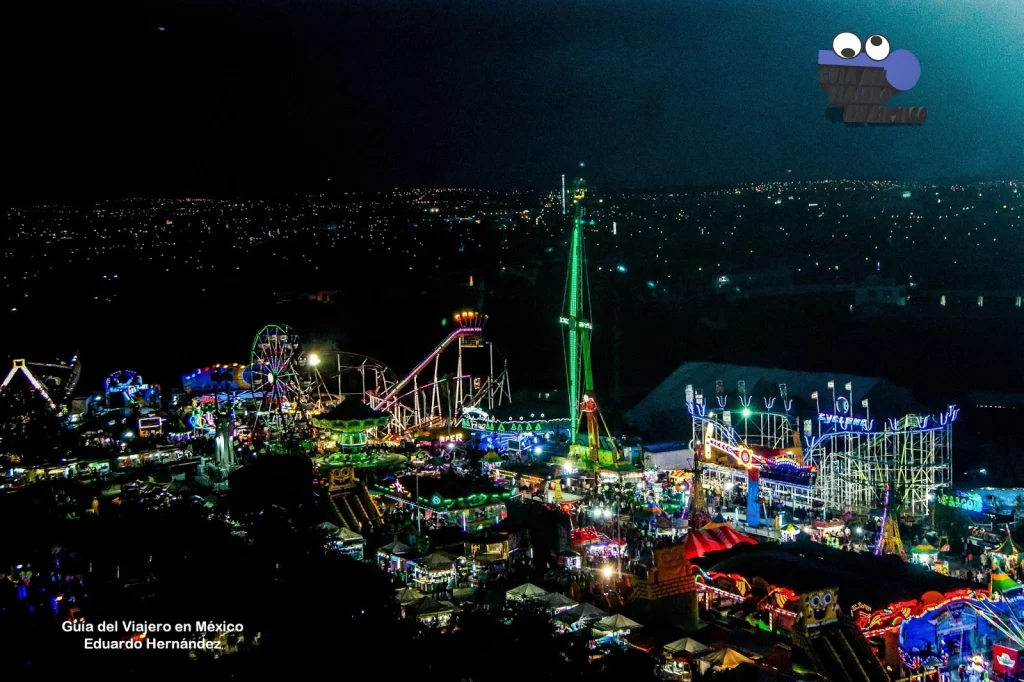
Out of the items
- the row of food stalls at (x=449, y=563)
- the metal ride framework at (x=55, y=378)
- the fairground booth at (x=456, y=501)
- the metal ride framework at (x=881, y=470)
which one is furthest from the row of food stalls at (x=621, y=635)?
the metal ride framework at (x=55, y=378)

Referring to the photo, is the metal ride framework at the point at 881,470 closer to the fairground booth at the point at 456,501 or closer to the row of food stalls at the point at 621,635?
the fairground booth at the point at 456,501

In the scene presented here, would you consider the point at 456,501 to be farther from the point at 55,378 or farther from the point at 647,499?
the point at 55,378

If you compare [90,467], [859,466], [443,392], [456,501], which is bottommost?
[456,501]

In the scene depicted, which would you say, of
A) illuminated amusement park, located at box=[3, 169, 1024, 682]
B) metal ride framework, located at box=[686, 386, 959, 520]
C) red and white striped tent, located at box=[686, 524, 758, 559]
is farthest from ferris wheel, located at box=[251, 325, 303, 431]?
red and white striped tent, located at box=[686, 524, 758, 559]

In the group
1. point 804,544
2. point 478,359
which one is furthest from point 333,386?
point 804,544

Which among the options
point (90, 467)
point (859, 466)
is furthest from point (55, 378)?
point (859, 466)

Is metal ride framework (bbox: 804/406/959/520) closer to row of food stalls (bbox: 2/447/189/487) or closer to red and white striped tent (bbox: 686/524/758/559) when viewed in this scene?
red and white striped tent (bbox: 686/524/758/559)

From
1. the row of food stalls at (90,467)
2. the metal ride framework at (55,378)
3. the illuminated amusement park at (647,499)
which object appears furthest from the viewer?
the metal ride framework at (55,378)
